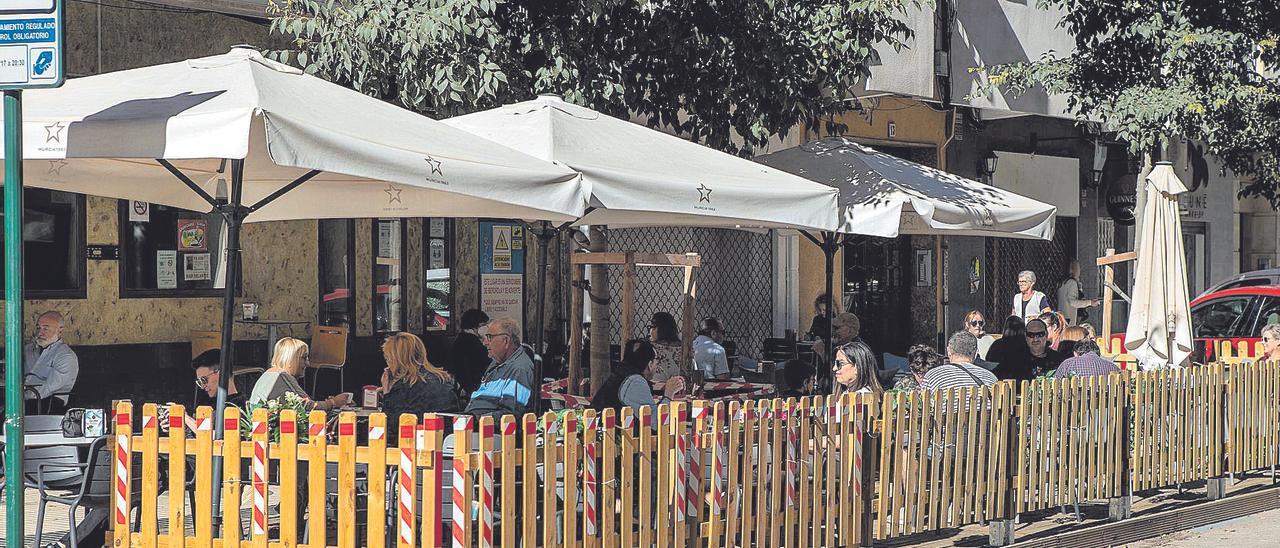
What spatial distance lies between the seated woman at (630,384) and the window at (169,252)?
601cm

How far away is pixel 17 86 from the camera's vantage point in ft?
16.2

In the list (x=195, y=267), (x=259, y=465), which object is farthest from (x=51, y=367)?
(x=259, y=465)

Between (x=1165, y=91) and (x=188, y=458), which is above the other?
(x=1165, y=91)

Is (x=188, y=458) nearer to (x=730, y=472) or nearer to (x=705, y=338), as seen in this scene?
(x=730, y=472)

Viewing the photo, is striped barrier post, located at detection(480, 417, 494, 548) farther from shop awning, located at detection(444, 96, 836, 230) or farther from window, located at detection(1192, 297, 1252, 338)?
window, located at detection(1192, 297, 1252, 338)

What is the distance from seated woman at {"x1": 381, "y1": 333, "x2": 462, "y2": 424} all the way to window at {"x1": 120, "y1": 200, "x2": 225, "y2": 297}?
5.53 m

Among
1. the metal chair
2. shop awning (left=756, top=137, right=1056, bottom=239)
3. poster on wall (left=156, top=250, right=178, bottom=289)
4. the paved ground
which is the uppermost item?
shop awning (left=756, top=137, right=1056, bottom=239)

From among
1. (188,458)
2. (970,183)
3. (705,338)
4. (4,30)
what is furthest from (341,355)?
(4,30)

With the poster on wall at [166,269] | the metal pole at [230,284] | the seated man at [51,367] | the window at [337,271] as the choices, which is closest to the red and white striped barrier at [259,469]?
the metal pole at [230,284]

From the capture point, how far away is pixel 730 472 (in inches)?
272

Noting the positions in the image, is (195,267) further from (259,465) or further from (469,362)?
(259,465)

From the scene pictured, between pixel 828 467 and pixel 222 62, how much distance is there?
3529 mm

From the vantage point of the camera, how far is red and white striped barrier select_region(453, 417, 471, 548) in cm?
579

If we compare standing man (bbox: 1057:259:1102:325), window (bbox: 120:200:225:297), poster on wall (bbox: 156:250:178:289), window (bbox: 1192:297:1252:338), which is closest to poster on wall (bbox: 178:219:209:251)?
window (bbox: 120:200:225:297)
